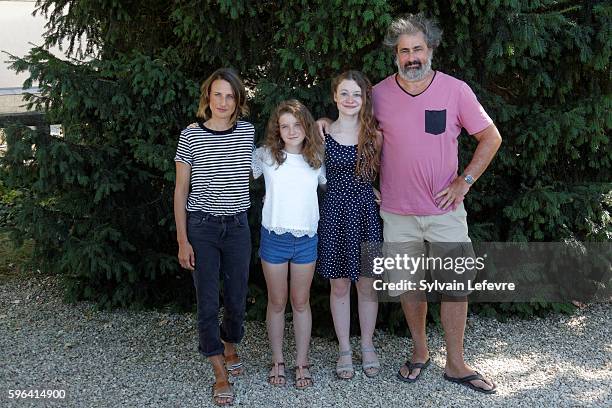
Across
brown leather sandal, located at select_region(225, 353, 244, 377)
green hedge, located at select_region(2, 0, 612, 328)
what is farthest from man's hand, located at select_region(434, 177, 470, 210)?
brown leather sandal, located at select_region(225, 353, 244, 377)

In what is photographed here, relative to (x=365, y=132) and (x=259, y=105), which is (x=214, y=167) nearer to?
(x=365, y=132)

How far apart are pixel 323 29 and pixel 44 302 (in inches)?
118

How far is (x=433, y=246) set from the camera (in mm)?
3998

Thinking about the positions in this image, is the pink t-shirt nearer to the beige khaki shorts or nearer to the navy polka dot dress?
the beige khaki shorts

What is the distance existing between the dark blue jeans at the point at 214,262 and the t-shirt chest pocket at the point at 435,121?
1059 millimetres

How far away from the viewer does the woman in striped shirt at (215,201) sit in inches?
148

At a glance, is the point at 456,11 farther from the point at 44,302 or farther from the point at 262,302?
the point at 44,302

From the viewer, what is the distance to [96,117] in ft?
16.3

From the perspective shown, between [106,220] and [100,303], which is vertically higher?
[106,220]

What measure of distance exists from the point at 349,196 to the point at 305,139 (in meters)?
0.39

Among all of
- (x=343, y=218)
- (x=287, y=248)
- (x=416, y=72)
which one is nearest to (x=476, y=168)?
(x=416, y=72)

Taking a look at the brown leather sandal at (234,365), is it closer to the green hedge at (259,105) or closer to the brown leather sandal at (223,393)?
the brown leather sandal at (223,393)

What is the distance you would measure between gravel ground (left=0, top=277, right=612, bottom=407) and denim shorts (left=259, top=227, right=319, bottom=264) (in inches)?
28.4

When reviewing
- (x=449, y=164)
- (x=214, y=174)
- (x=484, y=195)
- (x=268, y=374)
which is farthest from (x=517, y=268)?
(x=214, y=174)
